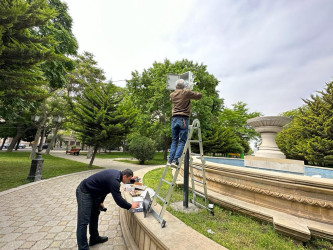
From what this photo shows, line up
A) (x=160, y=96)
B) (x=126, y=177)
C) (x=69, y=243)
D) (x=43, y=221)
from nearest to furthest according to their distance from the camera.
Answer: (x=126, y=177), (x=69, y=243), (x=43, y=221), (x=160, y=96)

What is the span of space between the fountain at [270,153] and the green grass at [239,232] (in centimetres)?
325

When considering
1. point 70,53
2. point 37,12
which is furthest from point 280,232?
point 70,53

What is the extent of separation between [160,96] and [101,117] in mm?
7851

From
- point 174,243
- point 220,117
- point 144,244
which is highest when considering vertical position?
point 220,117

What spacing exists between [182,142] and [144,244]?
5.97 feet

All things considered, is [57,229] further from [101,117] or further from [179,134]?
[101,117]

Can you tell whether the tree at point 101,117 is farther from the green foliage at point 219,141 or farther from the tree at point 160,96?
the green foliage at point 219,141

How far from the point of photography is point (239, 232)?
273cm

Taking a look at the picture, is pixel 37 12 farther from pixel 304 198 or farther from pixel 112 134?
pixel 304 198

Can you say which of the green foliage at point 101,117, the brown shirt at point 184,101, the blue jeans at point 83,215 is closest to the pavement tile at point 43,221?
the blue jeans at point 83,215

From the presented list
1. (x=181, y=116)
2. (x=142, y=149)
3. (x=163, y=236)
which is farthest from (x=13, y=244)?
(x=142, y=149)

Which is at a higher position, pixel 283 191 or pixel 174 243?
pixel 283 191

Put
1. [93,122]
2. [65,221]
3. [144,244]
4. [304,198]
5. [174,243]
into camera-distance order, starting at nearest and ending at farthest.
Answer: [174,243] → [144,244] → [304,198] → [65,221] → [93,122]

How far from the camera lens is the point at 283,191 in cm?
308
